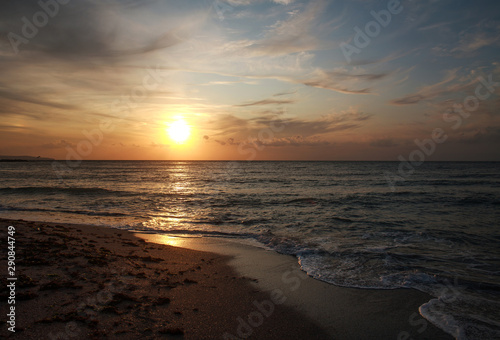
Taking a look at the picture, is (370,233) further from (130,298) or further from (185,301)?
(130,298)

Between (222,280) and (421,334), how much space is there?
184 inches

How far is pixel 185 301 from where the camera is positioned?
19.5 ft

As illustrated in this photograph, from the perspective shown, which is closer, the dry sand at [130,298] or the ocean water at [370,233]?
the dry sand at [130,298]

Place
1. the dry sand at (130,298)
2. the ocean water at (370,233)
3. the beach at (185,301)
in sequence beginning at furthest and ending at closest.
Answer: the ocean water at (370,233) → the beach at (185,301) → the dry sand at (130,298)

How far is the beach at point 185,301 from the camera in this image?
4750mm

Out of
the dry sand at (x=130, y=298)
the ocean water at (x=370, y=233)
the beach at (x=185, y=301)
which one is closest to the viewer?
the dry sand at (x=130, y=298)

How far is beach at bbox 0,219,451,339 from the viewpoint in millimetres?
4750

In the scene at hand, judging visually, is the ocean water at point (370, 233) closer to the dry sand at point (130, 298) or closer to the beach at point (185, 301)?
the beach at point (185, 301)

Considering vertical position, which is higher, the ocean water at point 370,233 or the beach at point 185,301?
the beach at point 185,301

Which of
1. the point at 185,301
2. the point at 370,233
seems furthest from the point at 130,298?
the point at 370,233

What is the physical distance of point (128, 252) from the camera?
371 inches

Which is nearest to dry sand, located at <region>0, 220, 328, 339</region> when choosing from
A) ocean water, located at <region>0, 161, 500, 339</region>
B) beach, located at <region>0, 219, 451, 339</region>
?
beach, located at <region>0, 219, 451, 339</region>

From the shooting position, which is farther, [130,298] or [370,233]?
[370,233]

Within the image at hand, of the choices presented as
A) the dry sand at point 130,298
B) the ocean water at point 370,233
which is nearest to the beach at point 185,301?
the dry sand at point 130,298
